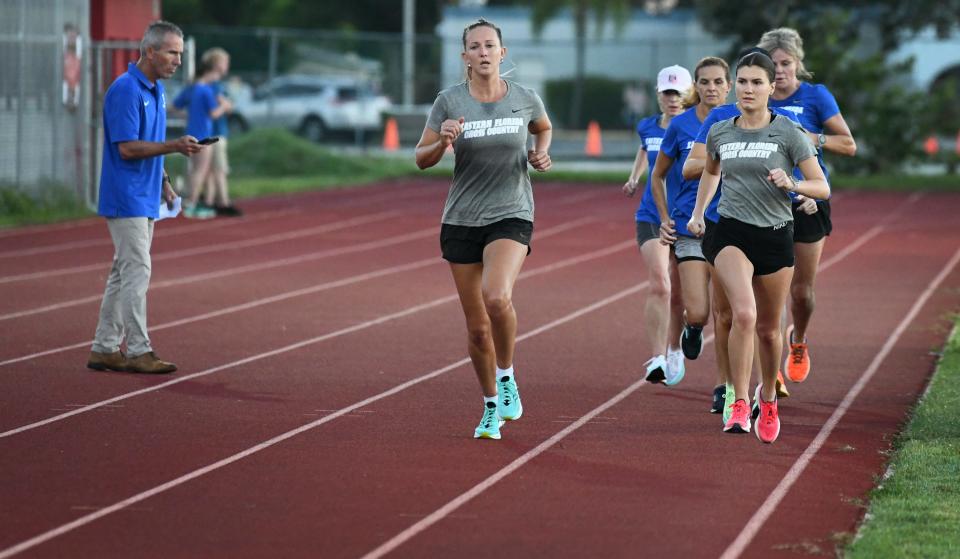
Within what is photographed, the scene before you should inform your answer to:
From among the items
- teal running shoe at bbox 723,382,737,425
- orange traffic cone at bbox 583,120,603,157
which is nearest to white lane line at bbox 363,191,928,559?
teal running shoe at bbox 723,382,737,425

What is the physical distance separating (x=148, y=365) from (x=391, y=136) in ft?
Result: 90.5

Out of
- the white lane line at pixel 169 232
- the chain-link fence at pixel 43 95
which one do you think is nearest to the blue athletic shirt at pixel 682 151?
the white lane line at pixel 169 232

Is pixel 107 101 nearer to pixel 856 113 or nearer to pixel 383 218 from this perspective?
pixel 383 218

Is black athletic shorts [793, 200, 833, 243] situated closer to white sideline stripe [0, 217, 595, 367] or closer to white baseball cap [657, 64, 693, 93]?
white baseball cap [657, 64, 693, 93]

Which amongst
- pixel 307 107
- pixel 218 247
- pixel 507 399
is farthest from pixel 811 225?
pixel 307 107

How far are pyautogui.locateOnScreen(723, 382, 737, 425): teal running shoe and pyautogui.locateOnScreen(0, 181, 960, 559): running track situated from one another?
0.15 metres

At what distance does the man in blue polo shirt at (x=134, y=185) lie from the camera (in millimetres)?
10234

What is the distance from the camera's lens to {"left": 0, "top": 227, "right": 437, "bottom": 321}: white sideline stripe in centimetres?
1380

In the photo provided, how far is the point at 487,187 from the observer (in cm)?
820

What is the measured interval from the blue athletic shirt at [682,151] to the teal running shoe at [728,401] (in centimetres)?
107

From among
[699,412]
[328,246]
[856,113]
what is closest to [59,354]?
[699,412]

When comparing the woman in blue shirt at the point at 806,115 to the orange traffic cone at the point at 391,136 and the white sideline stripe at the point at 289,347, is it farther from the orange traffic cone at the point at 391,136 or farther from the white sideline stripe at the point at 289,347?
the orange traffic cone at the point at 391,136

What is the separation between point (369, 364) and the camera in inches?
433

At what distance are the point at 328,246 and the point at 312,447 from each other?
1137 cm
